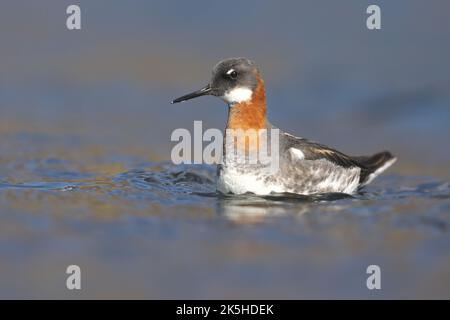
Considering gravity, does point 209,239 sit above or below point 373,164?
below

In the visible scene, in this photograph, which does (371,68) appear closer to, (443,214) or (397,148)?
(397,148)

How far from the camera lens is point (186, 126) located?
44.4ft

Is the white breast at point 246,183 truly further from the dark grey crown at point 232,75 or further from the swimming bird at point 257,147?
the dark grey crown at point 232,75

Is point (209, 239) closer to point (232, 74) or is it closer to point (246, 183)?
point (246, 183)

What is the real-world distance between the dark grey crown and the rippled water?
119 cm

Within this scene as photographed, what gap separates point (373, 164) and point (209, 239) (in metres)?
3.61

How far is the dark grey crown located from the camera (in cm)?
955

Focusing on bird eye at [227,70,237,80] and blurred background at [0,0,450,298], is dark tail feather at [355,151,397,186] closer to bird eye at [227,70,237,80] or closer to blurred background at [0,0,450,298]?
blurred background at [0,0,450,298]

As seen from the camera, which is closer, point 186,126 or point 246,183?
point 246,183

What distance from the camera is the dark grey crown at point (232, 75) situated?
9.55 m

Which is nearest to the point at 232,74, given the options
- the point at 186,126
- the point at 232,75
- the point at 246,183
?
the point at 232,75

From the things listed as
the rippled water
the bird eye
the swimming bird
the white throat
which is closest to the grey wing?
the swimming bird

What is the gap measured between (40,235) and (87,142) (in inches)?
177

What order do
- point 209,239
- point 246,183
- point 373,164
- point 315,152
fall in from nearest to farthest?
point 209,239 < point 246,183 < point 315,152 < point 373,164
